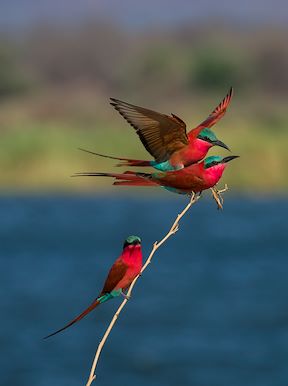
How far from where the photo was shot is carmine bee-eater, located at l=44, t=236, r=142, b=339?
3613mm

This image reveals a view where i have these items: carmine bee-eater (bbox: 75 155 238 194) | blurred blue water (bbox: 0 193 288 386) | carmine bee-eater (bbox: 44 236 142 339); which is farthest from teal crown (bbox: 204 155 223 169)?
blurred blue water (bbox: 0 193 288 386)

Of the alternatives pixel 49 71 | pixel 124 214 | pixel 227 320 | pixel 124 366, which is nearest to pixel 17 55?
pixel 49 71

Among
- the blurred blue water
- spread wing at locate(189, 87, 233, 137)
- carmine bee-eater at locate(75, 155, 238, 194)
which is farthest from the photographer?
the blurred blue water

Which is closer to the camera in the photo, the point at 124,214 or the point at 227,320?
the point at 227,320

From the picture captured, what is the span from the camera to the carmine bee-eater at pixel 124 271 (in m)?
3.61

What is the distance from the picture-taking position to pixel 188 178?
3.48 meters

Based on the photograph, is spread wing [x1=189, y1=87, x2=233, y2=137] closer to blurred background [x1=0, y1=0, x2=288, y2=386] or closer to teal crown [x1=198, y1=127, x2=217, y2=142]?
teal crown [x1=198, y1=127, x2=217, y2=142]

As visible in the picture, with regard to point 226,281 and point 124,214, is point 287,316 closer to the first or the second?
point 226,281

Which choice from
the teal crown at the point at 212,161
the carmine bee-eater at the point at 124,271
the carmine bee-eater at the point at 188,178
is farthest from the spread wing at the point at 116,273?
the teal crown at the point at 212,161

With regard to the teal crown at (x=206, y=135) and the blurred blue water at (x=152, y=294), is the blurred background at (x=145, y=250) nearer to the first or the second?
the blurred blue water at (x=152, y=294)

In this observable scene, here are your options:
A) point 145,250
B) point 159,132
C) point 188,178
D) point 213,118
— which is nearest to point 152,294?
point 145,250

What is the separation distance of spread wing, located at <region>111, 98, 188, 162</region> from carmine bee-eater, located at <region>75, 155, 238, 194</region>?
0.21 ft

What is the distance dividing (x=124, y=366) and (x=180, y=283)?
591cm

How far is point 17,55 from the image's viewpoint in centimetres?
4353
